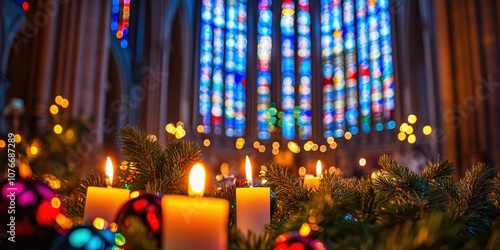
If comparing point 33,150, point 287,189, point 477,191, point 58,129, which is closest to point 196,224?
point 287,189

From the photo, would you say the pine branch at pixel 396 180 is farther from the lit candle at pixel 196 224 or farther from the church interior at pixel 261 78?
the church interior at pixel 261 78

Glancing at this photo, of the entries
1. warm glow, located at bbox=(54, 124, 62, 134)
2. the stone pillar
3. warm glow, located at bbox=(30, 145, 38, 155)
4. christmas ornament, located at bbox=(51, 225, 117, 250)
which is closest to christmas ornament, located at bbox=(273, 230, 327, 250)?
christmas ornament, located at bbox=(51, 225, 117, 250)

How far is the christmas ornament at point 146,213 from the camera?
50cm

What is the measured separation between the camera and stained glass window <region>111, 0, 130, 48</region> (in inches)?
493

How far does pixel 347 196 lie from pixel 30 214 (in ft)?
1.49

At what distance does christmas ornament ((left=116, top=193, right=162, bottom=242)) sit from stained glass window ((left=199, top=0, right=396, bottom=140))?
15.5 meters

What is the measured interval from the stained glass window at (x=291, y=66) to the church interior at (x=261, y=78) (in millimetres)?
48

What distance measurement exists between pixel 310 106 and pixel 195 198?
17014mm

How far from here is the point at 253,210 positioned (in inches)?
24.4

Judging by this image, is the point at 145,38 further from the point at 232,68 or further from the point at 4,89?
the point at 4,89

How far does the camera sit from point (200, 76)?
1650 cm

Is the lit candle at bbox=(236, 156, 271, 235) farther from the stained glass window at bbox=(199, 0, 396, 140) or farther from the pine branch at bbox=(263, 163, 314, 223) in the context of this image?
the stained glass window at bbox=(199, 0, 396, 140)

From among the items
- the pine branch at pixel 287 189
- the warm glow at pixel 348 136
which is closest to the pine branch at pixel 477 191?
the pine branch at pixel 287 189

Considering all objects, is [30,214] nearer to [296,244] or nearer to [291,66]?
[296,244]
